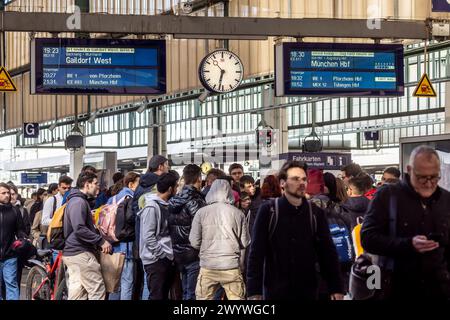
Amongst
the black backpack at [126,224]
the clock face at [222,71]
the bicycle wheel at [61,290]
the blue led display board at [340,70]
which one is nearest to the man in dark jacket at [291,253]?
the black backpack at [126,224]

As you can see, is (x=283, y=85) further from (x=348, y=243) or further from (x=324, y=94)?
(x=348, y=243)

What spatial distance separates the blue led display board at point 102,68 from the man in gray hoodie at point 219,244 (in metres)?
9.26

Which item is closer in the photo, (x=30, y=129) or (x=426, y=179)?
(x=426, y=179)

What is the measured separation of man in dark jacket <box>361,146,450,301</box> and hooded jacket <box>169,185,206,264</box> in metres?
5.36

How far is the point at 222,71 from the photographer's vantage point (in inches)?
903

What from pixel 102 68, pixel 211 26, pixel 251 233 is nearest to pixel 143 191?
pixel 251 233

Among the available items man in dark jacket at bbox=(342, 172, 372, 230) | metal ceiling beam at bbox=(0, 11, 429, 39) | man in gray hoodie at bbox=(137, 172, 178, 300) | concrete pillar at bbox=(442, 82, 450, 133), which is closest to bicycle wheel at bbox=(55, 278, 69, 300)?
man in gray hoodie at bbox=(137, 172, 178, 300)

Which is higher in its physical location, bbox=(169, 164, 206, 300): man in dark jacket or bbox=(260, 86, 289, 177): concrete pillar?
bbox=(260, 86, 289, 177): concrete pillar

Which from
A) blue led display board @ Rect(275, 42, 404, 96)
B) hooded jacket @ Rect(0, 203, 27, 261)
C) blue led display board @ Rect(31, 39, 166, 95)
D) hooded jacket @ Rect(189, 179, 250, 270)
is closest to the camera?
hooded jacket @ Rect(189, 179, 250, 270)

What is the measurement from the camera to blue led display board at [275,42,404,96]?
2072 centimetres

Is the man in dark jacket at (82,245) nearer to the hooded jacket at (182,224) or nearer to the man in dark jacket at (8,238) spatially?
the hooded jacket at (182,224)

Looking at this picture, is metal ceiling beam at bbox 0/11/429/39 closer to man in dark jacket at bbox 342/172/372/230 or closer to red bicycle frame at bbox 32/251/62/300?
red bicycle frame at bbox 32/251/62/300

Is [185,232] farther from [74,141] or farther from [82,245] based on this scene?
[74,141]

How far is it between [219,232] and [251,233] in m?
1.14
